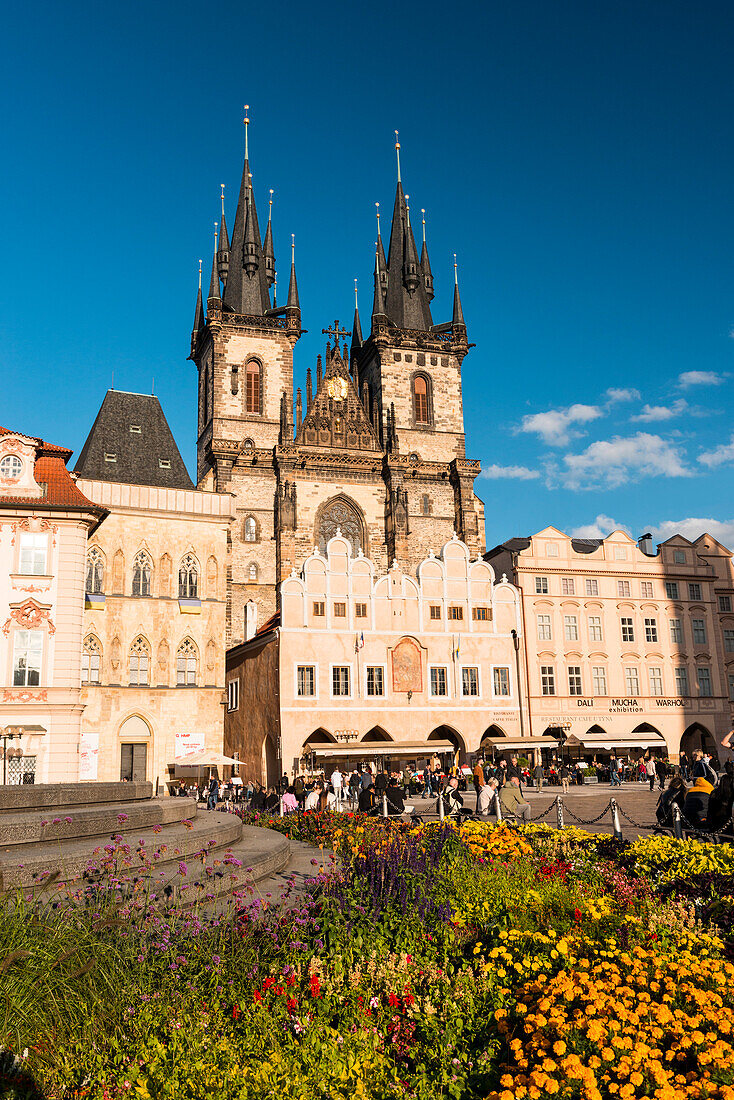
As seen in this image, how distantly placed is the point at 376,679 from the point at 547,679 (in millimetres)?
10247

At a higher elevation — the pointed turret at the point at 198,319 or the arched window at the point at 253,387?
the pointed turret at the point at 198,319

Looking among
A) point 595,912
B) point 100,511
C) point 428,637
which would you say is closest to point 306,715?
point 428,637

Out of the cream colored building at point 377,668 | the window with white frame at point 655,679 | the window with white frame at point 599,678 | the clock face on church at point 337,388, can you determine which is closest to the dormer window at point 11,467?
the cream colored building at point 377,668

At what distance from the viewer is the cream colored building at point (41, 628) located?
28.5 m

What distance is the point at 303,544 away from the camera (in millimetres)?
56594

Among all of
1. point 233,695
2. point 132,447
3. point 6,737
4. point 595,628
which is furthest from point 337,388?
point 6,737

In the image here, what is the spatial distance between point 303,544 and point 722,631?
24908mm

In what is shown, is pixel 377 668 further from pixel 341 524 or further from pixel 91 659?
pixel 341 524

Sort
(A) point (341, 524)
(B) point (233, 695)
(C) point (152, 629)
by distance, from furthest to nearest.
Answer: (A) point (341, 524) < (B) point (233, 695) < (C) point (152, 629)

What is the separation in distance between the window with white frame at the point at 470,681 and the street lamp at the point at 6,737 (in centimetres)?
→ 2190

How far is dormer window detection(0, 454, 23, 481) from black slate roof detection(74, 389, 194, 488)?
14.8 meters

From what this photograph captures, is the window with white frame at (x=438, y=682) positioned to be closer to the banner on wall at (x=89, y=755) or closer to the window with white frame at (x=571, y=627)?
the window with white frame at (x=571, y=627)

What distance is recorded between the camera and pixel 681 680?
169ft

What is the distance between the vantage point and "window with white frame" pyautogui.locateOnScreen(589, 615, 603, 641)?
4992cm
